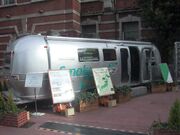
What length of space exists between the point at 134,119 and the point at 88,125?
166 cm

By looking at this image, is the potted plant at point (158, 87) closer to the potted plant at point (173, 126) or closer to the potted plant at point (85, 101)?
the potted plant at point (85, 101)

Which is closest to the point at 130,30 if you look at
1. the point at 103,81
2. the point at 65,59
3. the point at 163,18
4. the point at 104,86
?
the point at 163,18

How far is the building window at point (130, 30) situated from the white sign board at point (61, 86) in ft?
35.7

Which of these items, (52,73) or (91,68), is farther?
(91,68)

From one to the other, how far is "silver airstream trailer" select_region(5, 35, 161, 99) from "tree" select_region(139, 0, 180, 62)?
310 cm

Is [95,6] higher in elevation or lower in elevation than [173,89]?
higher

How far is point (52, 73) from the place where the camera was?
13469 mm

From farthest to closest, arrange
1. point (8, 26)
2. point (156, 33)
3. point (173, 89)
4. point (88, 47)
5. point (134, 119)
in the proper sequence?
point (8, 26) → point (156, 33) → point (173, 89) → point (88, 47) → point (134, 119)

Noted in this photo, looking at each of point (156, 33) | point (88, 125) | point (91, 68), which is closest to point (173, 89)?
point (156, 33)

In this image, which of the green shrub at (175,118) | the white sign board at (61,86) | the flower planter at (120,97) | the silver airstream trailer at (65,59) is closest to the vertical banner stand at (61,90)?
the white sign board at (61,86)

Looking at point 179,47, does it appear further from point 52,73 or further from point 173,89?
point 52,73

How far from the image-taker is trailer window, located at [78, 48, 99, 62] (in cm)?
1495

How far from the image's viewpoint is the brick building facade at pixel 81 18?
2330 cm

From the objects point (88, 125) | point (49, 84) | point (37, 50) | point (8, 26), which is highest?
point (8, 26)
